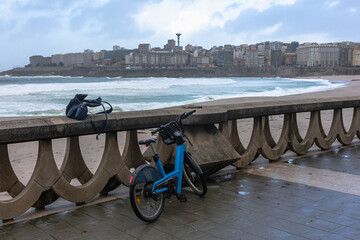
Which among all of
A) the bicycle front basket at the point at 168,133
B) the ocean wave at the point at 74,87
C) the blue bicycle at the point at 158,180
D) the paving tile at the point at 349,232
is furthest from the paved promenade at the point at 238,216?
the ocean wave at the point at 74,87

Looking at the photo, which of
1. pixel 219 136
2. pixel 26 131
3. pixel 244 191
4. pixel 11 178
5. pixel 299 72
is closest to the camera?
pixel 26 131

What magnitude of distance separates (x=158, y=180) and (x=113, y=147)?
839mm

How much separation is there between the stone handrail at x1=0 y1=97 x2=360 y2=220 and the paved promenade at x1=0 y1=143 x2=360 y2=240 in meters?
0.26

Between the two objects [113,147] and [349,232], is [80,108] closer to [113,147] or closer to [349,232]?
[113,147]

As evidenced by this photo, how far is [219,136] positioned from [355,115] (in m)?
4.00

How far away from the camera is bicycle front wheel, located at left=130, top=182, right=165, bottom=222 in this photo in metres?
4.15

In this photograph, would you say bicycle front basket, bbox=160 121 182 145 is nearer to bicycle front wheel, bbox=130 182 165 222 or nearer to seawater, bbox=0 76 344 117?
bicycle front wheel, bbox=130 182 165 222

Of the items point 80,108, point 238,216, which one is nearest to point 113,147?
point 80,108

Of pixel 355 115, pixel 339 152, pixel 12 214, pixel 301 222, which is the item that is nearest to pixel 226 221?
pixel 301 222

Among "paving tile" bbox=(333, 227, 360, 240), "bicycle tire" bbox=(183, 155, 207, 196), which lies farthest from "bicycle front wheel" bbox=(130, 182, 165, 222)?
"paving tile" bbox=(333, 227, 360, 240)

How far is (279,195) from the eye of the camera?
16.9 ft

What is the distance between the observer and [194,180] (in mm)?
5207

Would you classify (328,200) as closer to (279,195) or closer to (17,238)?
(279,195)

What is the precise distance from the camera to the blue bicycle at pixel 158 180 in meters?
4.22
